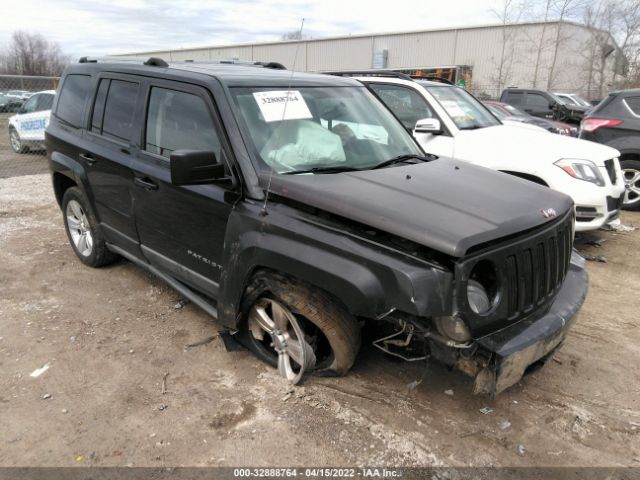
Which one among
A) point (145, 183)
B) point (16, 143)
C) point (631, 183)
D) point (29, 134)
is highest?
point (145, 183)

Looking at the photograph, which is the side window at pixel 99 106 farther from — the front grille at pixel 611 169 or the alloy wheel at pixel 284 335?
the front grille at pixel 611 169

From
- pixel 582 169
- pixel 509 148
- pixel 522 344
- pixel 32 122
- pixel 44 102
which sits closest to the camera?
pixel 522 344

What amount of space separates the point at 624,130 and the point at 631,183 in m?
0.84

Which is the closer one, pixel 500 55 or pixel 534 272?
pixel 534 272

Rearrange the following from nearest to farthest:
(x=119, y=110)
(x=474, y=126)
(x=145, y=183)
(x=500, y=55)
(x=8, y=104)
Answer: (x=145, y=183) → (x=119, y=110) → (x=474, y=126) → (x=8, y=104) → (x=500, y=55)

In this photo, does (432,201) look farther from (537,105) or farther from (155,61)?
(537,105)

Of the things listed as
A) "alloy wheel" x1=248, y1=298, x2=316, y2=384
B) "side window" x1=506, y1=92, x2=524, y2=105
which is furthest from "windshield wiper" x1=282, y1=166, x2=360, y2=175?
"side window" x1=506, y1=92, x2=524, y2=105

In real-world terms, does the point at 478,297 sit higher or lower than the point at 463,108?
lower

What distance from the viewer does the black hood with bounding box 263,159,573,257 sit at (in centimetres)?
239

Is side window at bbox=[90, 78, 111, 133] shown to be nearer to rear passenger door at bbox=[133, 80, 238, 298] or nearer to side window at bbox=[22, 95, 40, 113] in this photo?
rear passenger door at bbox=[133, 80, 238, 298]

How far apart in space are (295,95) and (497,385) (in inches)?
88.1

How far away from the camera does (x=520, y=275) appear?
2.55 meters

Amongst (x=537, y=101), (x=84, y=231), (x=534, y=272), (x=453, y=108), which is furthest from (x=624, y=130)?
(x=537, y=101)

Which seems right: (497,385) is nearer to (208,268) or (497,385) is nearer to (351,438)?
(351,438)
